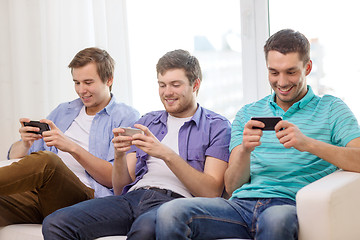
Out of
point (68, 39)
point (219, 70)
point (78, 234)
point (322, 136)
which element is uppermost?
point (68, 39)

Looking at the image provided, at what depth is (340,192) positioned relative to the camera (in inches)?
68.5

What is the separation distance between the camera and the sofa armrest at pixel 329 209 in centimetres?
170

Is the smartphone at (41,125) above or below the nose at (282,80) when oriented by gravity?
below

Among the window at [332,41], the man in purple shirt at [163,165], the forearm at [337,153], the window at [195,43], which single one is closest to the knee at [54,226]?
the man in purple shirt at [163,165]

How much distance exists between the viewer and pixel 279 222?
173cm

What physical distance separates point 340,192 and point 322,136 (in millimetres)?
371

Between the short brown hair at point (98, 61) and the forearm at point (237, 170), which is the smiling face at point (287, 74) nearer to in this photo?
the forearm at point (237, 170)

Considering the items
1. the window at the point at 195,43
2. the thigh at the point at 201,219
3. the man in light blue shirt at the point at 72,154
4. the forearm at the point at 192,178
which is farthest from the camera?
the window at the point at 195,43

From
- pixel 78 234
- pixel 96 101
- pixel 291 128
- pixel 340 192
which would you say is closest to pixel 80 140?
pixel 96 101

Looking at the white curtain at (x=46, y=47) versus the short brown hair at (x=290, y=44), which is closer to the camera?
the short brown hair at (x=290, y=44)

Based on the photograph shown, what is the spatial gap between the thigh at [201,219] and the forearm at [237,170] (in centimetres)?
16

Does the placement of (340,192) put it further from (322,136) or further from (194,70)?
(194,70)

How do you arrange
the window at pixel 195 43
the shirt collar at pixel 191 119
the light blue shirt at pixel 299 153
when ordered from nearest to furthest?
1. the light blue shirt at pixel 299 153
2. the shirt collar at pixel 191 119
3. the window at pixel 195 43

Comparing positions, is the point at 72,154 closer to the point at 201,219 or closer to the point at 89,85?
the point at 89,85
